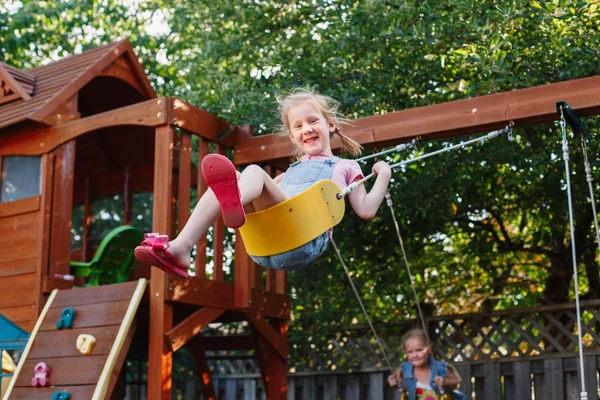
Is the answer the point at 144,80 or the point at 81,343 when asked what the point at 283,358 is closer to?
the point at 81,343

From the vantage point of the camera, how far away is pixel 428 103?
21.3 ft

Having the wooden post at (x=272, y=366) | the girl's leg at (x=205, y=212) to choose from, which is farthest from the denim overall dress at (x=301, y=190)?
the wooden post at (x=272, y=366)

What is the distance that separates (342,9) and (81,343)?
137 inches

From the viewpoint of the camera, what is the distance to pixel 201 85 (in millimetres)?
8164

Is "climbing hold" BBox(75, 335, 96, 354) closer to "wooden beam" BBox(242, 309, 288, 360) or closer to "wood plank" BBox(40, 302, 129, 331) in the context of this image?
"wood plank" BBox(40, 302, 129, 331)

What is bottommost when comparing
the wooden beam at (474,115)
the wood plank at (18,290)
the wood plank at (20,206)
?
the wood plank at (18,290)

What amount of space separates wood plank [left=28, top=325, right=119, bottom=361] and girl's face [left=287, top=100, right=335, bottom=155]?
2.07 meters

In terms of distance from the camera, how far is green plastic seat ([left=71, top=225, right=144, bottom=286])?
587 centimetres

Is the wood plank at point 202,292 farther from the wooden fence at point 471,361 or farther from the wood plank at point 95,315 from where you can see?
the wooden fence at point 471,361

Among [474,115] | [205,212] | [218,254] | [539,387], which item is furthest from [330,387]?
Answer: [205,212]

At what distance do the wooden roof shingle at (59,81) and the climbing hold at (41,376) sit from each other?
6.22 feet

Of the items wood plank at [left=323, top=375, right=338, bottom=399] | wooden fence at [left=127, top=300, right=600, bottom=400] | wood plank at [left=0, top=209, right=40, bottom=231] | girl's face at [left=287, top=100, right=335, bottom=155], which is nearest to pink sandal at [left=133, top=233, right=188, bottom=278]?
girl's face at [left=287, top=100, right=335, bottom=155]

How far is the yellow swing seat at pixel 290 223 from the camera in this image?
332 cm

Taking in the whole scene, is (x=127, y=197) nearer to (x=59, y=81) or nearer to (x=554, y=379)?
(x=59, y=81)
